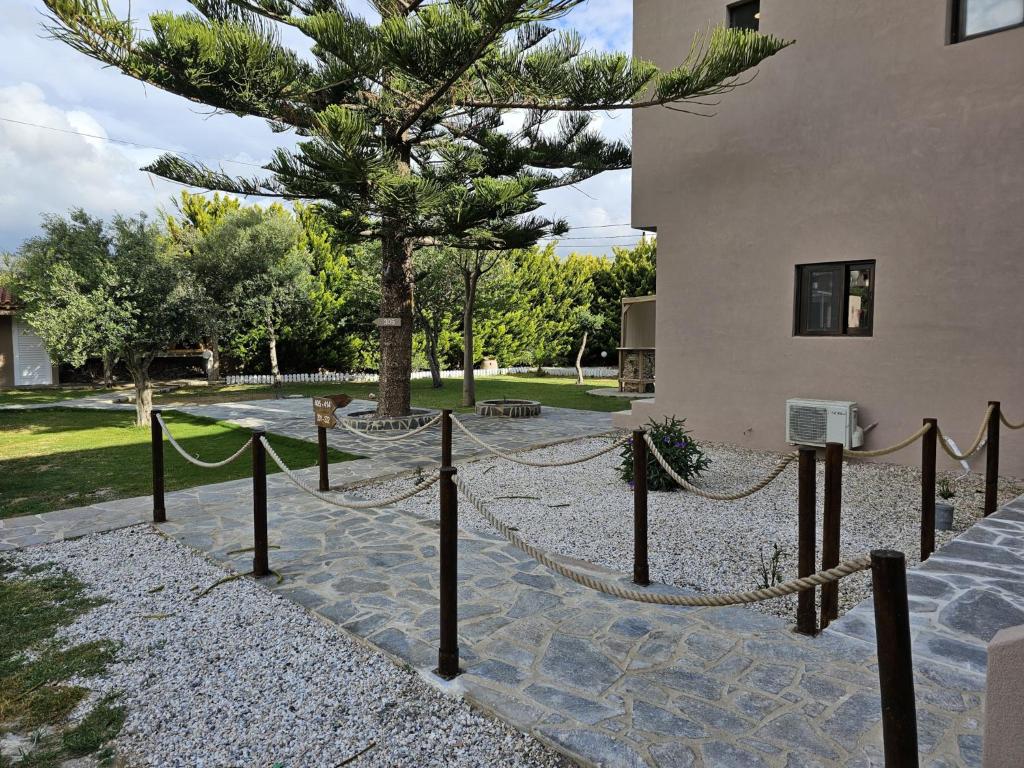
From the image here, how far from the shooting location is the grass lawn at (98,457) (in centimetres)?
623

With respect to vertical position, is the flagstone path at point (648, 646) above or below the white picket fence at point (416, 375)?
below

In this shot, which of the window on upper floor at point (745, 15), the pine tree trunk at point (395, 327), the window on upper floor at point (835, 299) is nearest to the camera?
the window on upper floor at point (835, 299)


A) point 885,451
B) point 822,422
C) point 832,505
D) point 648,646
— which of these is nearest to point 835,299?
point 822,422

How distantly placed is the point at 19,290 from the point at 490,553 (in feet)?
57.4

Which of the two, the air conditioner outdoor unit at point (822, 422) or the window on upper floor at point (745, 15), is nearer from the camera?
the air conditioner outdoor unit at point (822, 422)

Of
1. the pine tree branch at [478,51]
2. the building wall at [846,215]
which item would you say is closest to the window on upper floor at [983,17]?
the building wall at [846,215]

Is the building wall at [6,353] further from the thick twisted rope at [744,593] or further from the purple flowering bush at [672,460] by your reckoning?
the thick twisted rope at [744,593]

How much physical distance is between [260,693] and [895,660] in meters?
2.38

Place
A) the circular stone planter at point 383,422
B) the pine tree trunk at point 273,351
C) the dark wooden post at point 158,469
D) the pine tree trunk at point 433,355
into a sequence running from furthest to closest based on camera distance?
1. the pine tree trunk at point 273,351
2. the pine tree trunk at point 433,355
3. the circular stone planter at point 383,422
4. the dark wooden post at point 158,469

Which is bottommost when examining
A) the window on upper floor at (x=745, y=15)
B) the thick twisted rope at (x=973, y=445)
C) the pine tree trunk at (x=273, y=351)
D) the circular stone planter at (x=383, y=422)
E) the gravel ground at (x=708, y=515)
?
the gravel ground at (x=708, y=515)

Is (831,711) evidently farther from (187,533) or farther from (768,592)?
(187,533)

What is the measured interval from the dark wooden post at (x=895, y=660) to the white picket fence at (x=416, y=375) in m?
19.5

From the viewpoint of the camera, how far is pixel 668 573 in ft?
13.1

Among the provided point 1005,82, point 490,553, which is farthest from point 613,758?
point 1005,82
